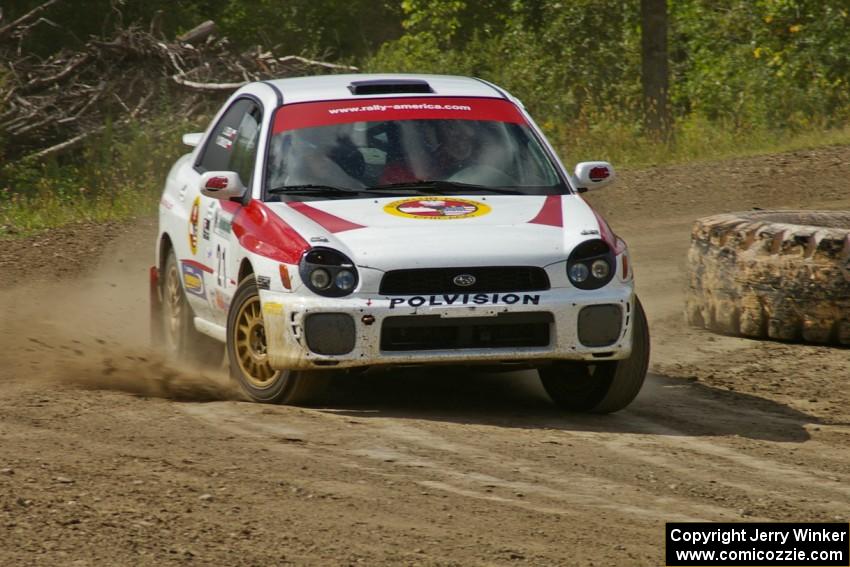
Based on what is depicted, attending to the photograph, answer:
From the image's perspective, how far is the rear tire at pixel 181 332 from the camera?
9273 mm

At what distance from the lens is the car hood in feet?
24.3

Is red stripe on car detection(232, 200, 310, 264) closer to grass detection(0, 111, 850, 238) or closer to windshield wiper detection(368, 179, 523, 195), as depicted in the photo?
windshield wiper detection(368, 179, 523, 195)

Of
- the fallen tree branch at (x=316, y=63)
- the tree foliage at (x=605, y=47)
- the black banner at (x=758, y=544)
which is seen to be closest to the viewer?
the black banner at (x=758, y=544)

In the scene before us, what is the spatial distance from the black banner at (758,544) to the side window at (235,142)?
3.70 metres

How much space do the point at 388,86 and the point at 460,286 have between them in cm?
175

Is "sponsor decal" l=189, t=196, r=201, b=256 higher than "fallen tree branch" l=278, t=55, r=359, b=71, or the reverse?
"fallen tree branch" l=278, t=55, r=359, b=71

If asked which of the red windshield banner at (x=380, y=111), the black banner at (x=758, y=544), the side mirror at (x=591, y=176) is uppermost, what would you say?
the red windshield banner at (x=380, y=111)

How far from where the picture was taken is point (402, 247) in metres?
7.40

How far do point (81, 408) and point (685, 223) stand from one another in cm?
899

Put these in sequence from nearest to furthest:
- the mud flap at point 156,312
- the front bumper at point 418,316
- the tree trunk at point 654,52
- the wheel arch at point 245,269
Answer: the front bumper at point 418,316 < the wheel arch at point 245,269 < the mud flap at point 156,312 < the tree trunk at point 654,52

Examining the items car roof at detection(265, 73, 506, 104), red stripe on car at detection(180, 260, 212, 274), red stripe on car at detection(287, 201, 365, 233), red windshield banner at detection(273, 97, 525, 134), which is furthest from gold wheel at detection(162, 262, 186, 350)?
red stripe on car at detection(287, 201, 365, 233)

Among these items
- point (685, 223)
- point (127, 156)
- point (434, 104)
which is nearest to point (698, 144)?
point (685, 223)

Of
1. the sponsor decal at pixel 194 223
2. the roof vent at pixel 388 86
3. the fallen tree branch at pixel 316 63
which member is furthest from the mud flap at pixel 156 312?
the fallen tree branch at pixel 316 63

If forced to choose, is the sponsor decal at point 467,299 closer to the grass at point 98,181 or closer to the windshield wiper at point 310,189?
the windshield wiper at point 310,189
